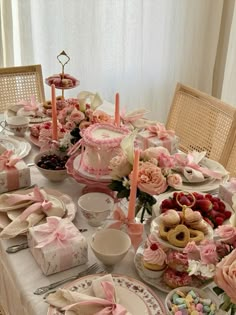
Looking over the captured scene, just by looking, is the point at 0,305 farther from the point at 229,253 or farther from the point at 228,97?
the point at 228,97

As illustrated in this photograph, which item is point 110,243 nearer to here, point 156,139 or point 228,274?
point 228,274

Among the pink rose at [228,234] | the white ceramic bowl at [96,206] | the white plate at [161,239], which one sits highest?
the pink rose at [228,234]

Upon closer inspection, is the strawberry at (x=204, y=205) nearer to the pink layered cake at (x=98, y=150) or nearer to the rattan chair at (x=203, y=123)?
the pink layered cake at (x=98, y=150)

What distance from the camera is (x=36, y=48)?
98.9 inches

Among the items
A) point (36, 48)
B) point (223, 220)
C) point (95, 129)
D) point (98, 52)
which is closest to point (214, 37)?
point (98, 52)

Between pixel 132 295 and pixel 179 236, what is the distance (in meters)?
0.16

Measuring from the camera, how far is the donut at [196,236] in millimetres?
936

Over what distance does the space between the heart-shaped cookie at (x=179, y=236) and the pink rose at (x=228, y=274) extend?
0.71ft

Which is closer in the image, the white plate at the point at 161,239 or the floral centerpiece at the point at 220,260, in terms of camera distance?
the floral centerpiece at the point at 220,260

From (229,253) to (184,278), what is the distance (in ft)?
0.63

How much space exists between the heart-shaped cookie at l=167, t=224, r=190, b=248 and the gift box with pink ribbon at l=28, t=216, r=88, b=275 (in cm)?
20

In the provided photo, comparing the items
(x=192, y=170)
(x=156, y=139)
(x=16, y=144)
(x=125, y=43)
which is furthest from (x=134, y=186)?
(x=125, y=43)

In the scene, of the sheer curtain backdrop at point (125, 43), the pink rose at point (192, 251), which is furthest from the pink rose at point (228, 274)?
the sheer curtain backdrop at point (125, 43)

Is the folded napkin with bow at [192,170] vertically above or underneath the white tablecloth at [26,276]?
above
